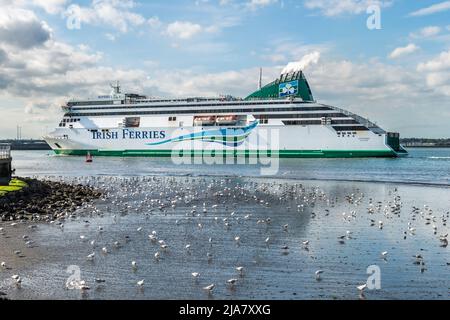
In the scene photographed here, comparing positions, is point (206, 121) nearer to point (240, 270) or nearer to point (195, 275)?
point (240, 270)

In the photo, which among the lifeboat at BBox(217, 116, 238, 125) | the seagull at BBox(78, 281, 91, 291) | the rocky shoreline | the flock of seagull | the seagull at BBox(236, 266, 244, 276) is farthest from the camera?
the lifeboat at BBox(217, 116, 238, 125)

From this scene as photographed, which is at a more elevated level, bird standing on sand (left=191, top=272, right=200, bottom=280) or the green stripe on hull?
the green stripe on hull

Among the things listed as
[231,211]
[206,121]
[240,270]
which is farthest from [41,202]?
[206,121]

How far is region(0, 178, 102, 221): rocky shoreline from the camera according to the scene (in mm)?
23281

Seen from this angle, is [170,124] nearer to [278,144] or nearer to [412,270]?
[278,144]

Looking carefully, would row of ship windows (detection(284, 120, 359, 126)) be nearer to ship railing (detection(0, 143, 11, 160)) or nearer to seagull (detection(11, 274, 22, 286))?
ship railing (detection(0, 143, 11, 160))

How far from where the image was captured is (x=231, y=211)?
26016mm

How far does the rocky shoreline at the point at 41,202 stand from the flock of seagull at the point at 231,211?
71 cm

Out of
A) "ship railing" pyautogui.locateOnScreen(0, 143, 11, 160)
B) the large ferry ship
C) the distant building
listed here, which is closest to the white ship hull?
the large ferry ship

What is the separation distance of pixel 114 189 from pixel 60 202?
985 centimetres

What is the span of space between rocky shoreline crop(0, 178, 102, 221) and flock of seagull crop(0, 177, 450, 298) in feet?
2.31

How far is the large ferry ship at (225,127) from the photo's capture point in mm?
86688

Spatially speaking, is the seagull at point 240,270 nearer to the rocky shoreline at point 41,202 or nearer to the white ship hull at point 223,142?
the rocky shoreline at point 41,202

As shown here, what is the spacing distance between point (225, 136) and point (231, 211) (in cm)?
6726
